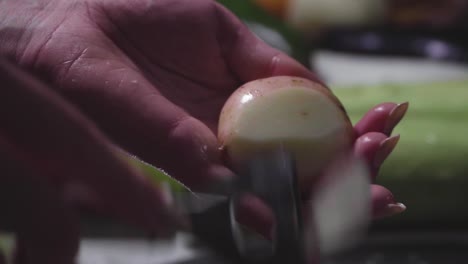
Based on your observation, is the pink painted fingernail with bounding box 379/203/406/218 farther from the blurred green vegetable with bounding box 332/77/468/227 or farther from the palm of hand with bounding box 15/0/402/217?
the blurred green vegetable with bounding box 332/77/468/227

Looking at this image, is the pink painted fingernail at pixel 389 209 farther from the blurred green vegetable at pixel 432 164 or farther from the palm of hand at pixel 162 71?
the blurred green vegetable at pixel 432 164

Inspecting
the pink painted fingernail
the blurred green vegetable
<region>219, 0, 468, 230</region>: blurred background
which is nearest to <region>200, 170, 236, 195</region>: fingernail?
the pink painted fingernail

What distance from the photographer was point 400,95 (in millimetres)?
845

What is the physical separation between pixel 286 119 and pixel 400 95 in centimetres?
46

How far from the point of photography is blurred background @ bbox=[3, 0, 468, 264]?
44 cm

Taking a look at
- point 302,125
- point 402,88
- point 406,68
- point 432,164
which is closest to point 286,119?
point 302,125

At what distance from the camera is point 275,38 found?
110 centimetres

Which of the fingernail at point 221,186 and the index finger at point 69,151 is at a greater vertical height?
the index finger at point 69,151

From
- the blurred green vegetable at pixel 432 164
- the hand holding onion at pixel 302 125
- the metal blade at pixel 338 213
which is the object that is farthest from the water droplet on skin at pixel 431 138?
the metal blade at pixel 338 213

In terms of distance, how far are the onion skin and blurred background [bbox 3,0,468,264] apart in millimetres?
41

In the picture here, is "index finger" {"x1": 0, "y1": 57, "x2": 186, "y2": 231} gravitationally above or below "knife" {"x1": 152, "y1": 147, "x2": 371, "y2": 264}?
above

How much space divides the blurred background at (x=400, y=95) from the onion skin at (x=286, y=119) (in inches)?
1.6

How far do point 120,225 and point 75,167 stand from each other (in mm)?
27

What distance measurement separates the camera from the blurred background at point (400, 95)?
44 centimetres
